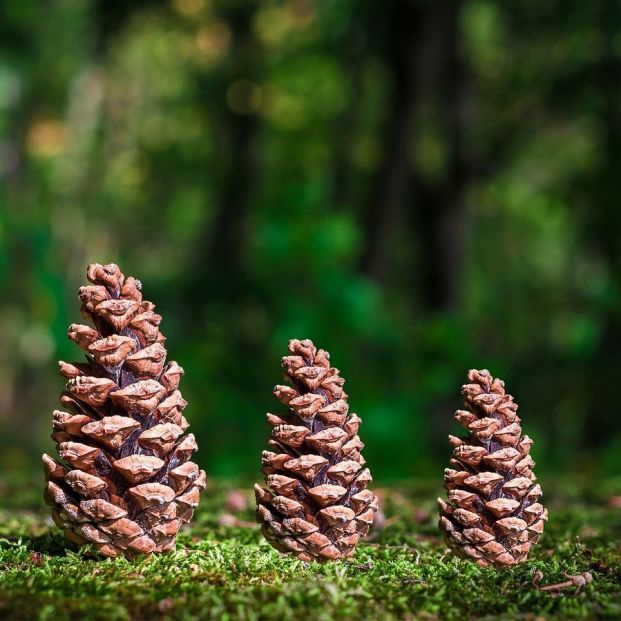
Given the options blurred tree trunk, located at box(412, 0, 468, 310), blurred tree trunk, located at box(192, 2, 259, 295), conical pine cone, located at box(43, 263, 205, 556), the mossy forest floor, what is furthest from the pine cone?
blurred tree trunk, located at box(192, 2, 259, 295)

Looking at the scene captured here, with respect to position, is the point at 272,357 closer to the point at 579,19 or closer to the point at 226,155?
the point at 579,19

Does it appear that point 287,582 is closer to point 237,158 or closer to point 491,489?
point 491,489

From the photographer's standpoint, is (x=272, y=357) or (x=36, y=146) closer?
(x=272, y=357)

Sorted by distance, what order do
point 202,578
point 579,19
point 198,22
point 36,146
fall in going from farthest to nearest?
1. point 36,146
2. point 198,22
3. point 579,19
4. point 202,578

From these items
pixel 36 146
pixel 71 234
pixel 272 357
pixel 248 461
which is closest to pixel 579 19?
pixel 272 357

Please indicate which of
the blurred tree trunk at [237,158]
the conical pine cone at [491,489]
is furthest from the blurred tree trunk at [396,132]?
the conical pine cone at [491,489]

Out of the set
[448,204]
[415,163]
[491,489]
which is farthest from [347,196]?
[491,489]

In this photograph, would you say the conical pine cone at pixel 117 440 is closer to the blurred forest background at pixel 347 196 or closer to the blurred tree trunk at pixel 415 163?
the blurred forest background at pixel 347 196
